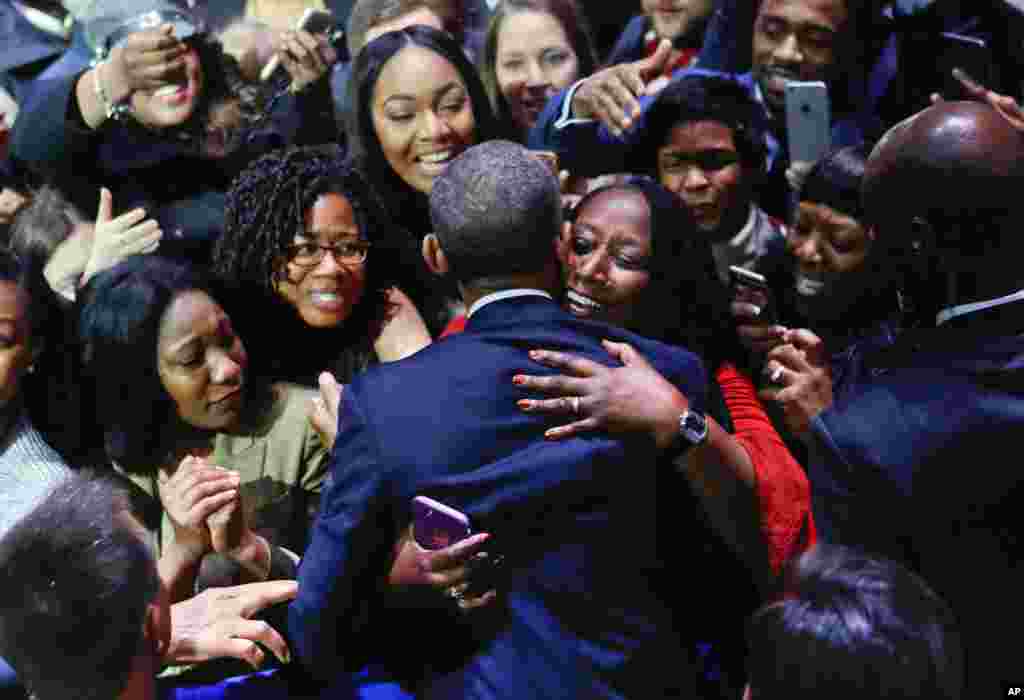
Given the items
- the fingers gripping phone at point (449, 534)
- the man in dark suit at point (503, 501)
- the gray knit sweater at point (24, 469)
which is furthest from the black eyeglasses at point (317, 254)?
the fingers gripping phone at point (449, 534)

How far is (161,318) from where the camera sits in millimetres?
3438

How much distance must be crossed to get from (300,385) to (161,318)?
16.0 inches

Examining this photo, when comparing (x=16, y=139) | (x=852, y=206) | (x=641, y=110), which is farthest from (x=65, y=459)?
(x=852, y=206)

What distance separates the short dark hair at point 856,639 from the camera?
6.16 ft

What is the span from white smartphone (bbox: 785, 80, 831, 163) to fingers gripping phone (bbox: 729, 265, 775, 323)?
62cm

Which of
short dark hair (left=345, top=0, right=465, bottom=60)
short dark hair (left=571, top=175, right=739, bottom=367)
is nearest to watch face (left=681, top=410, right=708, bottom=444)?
short dark hair (left=571, top=175, right=739, bottom=367)

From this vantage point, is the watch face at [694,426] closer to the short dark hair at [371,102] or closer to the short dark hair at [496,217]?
the short dark hair at [496,217]

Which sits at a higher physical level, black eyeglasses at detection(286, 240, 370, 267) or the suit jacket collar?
the suit jacket collar

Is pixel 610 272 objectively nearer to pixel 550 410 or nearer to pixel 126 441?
pixel 550 410

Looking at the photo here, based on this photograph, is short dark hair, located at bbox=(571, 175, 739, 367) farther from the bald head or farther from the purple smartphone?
the purple smartphone

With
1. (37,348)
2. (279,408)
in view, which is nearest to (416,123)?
(279,408)

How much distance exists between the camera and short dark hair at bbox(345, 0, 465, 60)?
4504 millimetres

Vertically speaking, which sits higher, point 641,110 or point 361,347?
point 641,110

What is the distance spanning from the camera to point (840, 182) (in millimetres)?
3842
